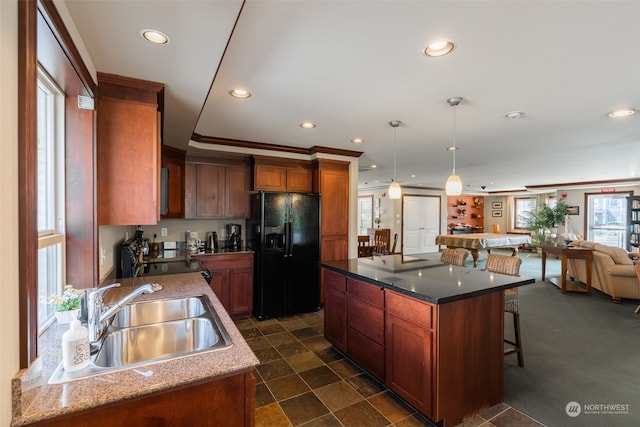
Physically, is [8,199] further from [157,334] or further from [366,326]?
[366,326]

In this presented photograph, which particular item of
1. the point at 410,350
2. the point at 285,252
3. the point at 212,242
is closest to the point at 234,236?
the point at 212,242

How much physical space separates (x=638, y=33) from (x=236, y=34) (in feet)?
7.03

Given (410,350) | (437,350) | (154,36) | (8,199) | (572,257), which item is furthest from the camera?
(572,257)

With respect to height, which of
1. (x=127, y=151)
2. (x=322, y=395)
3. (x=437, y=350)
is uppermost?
(x=127, y=151)

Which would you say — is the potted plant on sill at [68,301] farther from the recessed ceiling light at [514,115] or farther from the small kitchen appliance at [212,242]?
the recessed ceiling light at [514,115]

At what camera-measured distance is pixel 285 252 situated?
4070 mm

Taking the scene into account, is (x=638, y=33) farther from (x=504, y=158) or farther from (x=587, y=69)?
(x=504, y=158)

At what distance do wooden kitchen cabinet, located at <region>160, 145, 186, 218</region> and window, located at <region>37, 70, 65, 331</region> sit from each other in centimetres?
208

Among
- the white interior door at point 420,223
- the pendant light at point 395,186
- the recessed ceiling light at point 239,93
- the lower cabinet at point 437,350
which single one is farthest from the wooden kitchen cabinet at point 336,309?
the white interior door at point 420,223

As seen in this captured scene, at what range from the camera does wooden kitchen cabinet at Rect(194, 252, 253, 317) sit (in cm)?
392

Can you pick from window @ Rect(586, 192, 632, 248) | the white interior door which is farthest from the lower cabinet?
window @ Rect(586, 192, 632, 248)

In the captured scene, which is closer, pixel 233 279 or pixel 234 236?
pixel 233 279

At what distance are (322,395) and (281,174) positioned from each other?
2905 millimetres

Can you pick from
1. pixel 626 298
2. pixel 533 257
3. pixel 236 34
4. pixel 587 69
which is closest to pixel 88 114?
pixel 236 34
